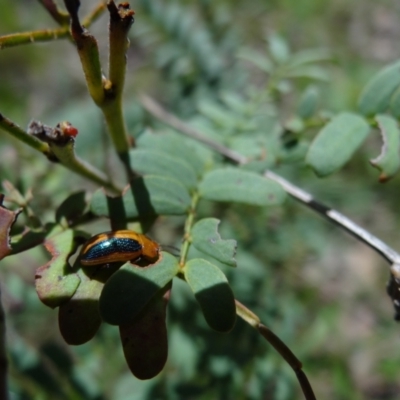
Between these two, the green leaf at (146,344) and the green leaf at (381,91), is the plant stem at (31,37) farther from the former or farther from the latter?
the green leaf at (381,91)

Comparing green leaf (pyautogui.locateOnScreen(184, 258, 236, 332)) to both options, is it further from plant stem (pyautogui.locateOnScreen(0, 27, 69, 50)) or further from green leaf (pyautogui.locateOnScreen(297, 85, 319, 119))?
green leaf (pyautogui.locateOnScreen(297, 85, 319, 119))

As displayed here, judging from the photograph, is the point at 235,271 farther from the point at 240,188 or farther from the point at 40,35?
the point at 40,35

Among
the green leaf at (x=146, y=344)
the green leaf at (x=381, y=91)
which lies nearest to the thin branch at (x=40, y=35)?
the green leaf at (x=146, y=344)

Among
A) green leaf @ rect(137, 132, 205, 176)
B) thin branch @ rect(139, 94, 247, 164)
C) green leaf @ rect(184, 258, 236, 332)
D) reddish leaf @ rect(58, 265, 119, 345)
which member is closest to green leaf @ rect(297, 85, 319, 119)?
thin branch @ rect(139, 94, 247, 164)

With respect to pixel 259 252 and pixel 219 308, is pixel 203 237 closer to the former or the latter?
pixel 219 308

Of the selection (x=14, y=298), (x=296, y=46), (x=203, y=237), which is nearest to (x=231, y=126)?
(x=203, y=237)

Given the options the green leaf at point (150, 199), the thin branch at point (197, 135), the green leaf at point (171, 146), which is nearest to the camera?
the green leaf at point (150, 199)
